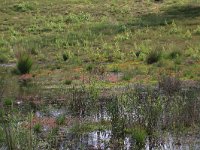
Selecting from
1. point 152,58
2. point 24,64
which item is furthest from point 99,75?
point 152,58

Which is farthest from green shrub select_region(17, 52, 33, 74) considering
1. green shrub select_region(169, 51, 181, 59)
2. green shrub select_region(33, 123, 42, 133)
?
green shrub select_region(33, 123, 42, 133)

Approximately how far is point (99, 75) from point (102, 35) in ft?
49.8

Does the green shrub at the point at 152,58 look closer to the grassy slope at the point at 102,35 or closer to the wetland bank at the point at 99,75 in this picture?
the wetland bank at the point at 99,75

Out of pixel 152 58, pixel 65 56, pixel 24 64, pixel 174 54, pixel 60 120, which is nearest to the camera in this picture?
pixel 60 120

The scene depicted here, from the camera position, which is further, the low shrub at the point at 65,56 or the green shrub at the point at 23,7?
the green shrub at the point at 23,7

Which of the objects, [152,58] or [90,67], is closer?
[90,67]

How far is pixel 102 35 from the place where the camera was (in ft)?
150

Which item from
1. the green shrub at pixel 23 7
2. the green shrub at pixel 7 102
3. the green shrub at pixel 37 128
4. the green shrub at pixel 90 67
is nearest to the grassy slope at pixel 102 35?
Result: the green shrub at pixel 23 7

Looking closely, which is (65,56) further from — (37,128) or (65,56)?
(37,128)

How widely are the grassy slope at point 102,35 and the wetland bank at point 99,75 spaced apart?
9 cm

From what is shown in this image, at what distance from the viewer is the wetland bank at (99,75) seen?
687 inches

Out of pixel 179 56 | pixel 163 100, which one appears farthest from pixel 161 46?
pixel 163 100

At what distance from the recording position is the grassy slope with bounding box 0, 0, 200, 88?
33.1 metres

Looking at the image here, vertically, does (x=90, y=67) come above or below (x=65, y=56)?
above
